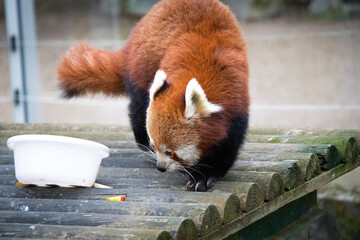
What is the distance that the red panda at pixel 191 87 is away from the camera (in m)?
2.97

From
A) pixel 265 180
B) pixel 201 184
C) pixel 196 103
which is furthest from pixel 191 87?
pixel 265 180

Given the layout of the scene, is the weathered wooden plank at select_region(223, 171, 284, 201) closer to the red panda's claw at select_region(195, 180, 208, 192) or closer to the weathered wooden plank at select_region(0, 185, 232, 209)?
the red panda's claw at select_region(195, 180, 208, 192)

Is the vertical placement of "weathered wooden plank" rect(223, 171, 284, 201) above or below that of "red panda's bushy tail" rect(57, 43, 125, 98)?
below

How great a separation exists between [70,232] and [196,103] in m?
0.85

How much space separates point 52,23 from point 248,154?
897 cm

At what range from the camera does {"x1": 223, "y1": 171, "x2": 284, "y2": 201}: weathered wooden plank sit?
9.89 feet

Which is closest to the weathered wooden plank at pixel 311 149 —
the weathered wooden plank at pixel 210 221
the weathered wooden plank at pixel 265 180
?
the weathered wooden plank at pixel 265 180

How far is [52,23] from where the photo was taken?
11.9 meters

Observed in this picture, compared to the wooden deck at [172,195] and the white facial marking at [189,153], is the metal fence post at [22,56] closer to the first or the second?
the wooden deck at [172,195]

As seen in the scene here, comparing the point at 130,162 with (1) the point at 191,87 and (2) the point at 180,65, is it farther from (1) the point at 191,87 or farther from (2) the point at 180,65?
(1) the point at 191,87

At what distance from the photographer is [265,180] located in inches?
120

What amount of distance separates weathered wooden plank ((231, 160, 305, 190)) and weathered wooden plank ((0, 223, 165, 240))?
1.03m

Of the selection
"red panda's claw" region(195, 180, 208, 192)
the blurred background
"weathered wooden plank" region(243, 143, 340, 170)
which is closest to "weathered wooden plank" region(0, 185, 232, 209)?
"red panda's claw" region(195, 180, 208, 192)

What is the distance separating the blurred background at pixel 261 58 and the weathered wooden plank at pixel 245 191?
2525 mm
